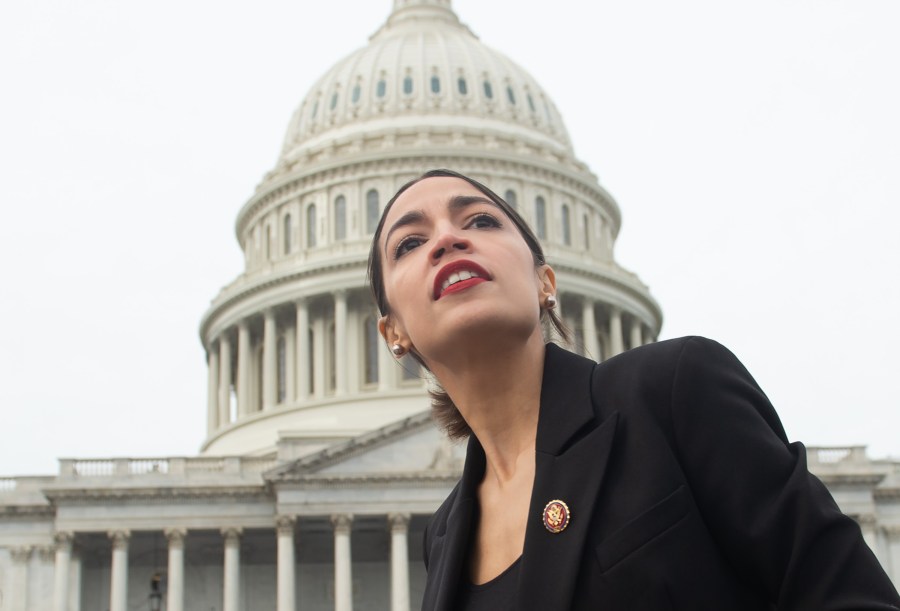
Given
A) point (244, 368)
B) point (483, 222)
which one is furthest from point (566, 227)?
point (483, 222)

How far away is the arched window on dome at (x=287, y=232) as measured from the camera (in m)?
84.2

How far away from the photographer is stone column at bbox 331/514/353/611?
55.2 meters

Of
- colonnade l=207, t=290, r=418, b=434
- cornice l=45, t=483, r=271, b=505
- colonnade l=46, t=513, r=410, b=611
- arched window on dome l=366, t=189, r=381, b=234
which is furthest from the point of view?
arched window on dome l=366, t=189, r=381, b=234

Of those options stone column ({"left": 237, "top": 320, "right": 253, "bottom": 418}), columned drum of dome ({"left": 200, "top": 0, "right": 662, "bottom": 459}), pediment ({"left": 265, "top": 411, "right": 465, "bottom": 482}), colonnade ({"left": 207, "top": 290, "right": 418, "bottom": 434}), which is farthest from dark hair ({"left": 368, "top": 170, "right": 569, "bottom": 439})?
stone column ({"left": 237, "top": 320, "right": 253, "bottom": 418})

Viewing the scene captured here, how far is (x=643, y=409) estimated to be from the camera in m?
3.53

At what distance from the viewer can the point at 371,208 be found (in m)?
81.9

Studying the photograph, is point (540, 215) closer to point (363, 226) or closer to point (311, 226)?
point (363, 226)

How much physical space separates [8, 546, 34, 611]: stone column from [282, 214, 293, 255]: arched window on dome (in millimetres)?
29552

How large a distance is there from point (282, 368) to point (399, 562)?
26.2m

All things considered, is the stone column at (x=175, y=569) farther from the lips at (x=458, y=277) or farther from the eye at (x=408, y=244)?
the lips at (x=458, y=277)

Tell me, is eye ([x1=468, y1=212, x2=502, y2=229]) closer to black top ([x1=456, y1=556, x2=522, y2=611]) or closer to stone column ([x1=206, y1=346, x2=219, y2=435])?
black top ([x1=456, y1=556, x2=522, y2=611])

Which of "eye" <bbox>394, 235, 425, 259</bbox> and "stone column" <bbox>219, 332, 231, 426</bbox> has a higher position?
"stone column" <bbox>219, 332, 231, 426</bbox>

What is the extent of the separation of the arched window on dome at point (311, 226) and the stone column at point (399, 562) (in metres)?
30.0

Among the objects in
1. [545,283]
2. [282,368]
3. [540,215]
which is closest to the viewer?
[545,283]
